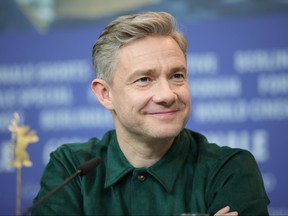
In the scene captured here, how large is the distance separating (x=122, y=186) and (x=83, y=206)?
18cm

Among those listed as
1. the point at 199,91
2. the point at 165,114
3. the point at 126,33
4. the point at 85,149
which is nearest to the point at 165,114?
the point at 165,114

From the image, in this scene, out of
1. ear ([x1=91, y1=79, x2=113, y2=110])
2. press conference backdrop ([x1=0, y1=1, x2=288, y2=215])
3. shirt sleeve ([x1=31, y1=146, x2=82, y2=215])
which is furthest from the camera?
press conference backdrop ([x1=0, y1=1, x2=288, y2=215])

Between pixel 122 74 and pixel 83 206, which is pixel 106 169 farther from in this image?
pixel 122 74

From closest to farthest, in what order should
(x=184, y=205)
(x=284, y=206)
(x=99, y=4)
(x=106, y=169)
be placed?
1. (x=184, y=205)
2. (x=106, y=169)
3. (x=284, y=206)
4. (x=99, y=4)

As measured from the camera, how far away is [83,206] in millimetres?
2377

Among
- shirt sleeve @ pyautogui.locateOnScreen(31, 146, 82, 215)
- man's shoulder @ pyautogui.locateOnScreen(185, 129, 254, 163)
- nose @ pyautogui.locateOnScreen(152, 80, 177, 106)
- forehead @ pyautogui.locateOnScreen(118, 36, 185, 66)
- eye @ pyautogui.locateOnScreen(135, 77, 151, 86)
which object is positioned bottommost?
shirt sleeve @ pyautogui.locateOnScreen(31, 146, 82, 215)

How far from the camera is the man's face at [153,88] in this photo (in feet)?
7.41

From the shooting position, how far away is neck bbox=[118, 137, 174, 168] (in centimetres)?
241

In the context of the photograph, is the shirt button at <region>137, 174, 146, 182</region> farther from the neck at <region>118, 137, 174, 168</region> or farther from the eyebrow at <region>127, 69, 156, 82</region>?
the eyebrow at <region>127, 69, 156, 82</region>

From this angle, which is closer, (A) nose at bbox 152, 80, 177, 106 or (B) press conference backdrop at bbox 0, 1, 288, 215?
(A) nose at bbox 152, 80, 177, 106

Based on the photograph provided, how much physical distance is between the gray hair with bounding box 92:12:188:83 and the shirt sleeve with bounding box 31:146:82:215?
405 millimetres

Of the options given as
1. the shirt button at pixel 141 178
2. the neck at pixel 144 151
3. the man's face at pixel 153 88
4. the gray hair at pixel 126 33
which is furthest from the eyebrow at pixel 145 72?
the shirt button at pixel 141 178

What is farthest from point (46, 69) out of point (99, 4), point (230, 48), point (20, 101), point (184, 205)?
point (184, 205)

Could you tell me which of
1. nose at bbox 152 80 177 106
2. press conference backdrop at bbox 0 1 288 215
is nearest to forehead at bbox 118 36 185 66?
nose at bbox 152 80 177 106
